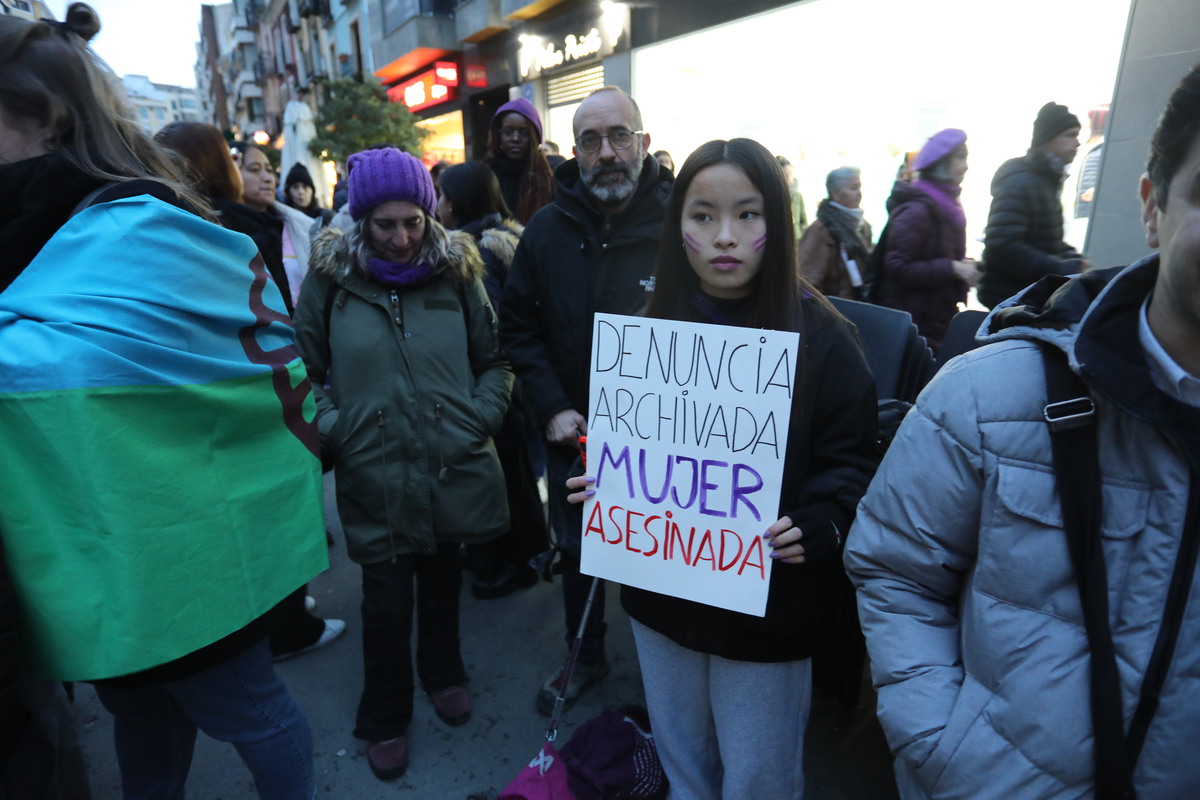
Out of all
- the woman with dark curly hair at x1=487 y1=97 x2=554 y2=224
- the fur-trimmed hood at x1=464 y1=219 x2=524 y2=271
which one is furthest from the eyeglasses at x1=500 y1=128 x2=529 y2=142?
the fur-trimmed hood at x1=464 y1=219 x2=524 y2=271

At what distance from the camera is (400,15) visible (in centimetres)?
1631

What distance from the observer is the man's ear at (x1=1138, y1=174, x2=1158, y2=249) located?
0.90 m

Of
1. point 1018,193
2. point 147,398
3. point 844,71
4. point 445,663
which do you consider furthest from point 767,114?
point 147,398

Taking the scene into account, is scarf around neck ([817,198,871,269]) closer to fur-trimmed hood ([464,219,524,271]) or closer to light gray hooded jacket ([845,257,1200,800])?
fur-trimmed hood ([464,219,524,271])

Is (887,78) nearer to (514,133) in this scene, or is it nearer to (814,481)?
(514,133)

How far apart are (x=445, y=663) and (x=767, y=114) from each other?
7.43 metres

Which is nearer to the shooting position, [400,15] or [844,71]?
[844,71]

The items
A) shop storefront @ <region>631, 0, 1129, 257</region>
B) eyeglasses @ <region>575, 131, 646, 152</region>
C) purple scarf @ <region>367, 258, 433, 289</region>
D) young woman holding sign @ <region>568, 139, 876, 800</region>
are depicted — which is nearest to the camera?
young woman holding sign @ <region>568, 139, 876, 800</region>

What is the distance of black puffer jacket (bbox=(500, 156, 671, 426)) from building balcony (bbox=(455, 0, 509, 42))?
486 inches

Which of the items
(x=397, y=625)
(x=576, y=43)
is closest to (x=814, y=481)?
(x=397, y=625)

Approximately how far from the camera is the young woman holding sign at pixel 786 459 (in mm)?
1416

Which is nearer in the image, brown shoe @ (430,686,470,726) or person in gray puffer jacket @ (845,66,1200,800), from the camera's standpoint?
person in gray puffer jacket @ (845,66,1200,800)

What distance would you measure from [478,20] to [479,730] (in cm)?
1379

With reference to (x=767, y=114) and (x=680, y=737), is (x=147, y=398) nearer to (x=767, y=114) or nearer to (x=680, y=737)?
(x=680, y=737)
